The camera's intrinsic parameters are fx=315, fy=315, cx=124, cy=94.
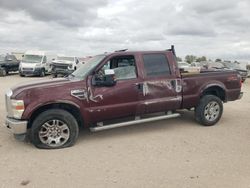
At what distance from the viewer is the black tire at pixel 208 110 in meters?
7.69

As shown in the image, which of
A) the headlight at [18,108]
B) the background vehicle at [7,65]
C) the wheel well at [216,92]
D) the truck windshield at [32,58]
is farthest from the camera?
the truck windshield at [32,58]

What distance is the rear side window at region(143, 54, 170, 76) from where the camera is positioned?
7025 mm

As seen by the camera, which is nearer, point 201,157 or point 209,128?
point 201,157

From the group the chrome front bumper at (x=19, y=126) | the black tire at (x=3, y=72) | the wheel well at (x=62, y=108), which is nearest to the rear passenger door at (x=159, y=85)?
the wheel well at (x=62, y=108)

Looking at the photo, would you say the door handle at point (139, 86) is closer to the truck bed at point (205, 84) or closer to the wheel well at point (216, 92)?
the truck bed at point (205, 84)

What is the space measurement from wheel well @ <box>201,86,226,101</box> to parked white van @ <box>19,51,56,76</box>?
69.4 feet

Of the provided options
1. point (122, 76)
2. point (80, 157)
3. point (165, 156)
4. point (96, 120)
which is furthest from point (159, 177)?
point (122, 76)

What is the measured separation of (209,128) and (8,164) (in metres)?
4.65

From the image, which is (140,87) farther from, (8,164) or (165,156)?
(8,164)

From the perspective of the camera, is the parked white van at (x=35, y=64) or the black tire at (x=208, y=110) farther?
the parked white van at (x=35, y=64)

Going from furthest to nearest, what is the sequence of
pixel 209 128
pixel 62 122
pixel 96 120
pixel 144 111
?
1. pixel 209 128
2. pixel 144 111
3. pixel 96 120
4. pixel 62 122

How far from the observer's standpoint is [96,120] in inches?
255

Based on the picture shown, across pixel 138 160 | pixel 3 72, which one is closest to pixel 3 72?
pixel 3 72

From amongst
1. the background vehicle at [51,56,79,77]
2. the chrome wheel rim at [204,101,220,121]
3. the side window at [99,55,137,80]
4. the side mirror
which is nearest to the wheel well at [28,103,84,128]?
the side mirror
